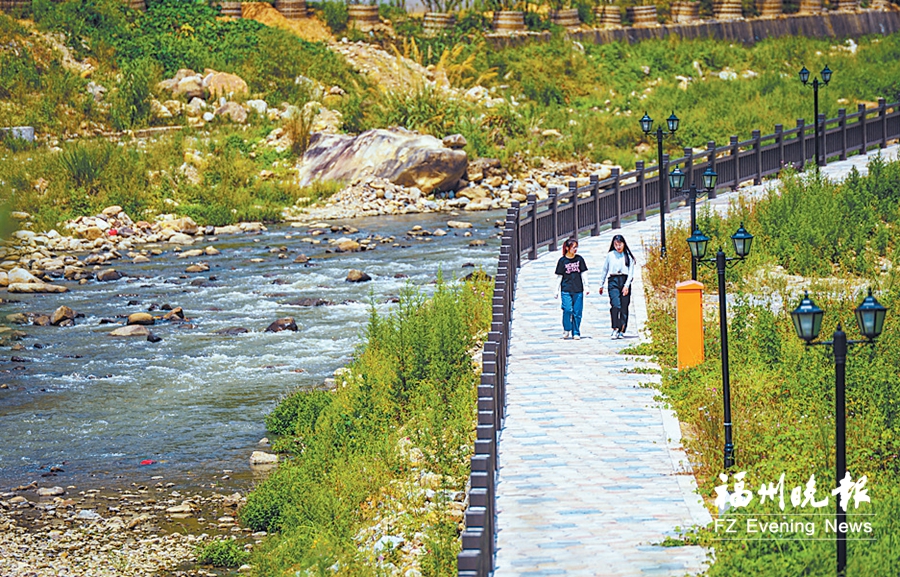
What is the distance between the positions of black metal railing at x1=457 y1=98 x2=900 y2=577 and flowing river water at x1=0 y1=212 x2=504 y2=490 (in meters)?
3.43

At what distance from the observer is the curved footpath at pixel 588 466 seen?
11.5 meters

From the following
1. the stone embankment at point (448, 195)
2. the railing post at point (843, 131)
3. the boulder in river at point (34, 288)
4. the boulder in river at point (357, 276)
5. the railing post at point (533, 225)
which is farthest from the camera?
the stone embankment at point (448, 195)

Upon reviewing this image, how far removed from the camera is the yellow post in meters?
16.6

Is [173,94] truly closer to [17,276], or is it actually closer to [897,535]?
[17,276]

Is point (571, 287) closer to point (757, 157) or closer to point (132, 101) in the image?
point (757, 157)

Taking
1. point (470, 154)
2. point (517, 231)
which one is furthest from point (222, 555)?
point (470, 154)

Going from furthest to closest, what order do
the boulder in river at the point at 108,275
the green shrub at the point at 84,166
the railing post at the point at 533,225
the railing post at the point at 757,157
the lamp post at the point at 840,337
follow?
1. the green shrub at the point at 84,166
2. the boulder in river at the point at 108,275
3. the railing post at the point at 757,157
4. the railing post at the point at 533,225
5. the lamp post at the point at 840,337

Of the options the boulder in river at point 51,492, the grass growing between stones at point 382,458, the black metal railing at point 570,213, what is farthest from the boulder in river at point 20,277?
the boulder in river at point 51,492

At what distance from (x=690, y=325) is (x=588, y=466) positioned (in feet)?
11.8

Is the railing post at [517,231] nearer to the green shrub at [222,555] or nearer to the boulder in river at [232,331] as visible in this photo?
the boulder in river at [232,331]

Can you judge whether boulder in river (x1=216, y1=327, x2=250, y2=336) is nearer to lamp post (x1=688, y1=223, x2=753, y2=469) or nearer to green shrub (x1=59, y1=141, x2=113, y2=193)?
lamp post (x1=688, y1=223, x2=753, y2=469)

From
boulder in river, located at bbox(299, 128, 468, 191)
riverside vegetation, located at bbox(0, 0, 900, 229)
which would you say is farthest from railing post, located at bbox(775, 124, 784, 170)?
riverside vegetation, located at bbox(0, 0, 900, 229)

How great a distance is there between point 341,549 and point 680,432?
3.98m

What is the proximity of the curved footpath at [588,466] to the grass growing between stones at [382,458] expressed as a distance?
0.75m
